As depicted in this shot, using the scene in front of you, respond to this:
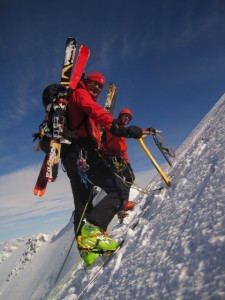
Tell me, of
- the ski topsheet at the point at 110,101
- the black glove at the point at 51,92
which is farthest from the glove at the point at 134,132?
the ski topsheet at the point at 110,101

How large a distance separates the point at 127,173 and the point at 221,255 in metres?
3.79

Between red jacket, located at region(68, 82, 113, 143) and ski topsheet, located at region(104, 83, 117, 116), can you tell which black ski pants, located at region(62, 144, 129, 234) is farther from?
ski topsheet, located at region(104, 83, 117, 116)

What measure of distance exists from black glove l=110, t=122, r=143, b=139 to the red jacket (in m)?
0.10

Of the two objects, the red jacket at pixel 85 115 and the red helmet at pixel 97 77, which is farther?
the red helmet at pixel 97 77

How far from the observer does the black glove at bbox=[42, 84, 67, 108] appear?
4867 mm

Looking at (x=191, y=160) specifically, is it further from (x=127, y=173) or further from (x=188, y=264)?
(x=188, y=264)

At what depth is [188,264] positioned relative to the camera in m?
2.23

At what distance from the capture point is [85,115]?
4543 millimetres

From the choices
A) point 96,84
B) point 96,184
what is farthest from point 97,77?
point 96,184

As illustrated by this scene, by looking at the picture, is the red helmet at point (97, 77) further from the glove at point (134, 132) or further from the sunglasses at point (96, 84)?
the glove at point (134, 132)

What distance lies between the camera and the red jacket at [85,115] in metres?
4.11

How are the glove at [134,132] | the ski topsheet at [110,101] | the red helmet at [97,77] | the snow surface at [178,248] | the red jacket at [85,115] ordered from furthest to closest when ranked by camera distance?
the ski topsheet at [110,101]
the red helmet at [97,77]
the glove at [134,132]
the red jacket at [85,115]
the snow surface at [178,248]

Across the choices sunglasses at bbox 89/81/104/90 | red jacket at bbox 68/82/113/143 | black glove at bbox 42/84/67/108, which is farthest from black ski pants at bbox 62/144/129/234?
sunglasses at bbox 89/81/104/90

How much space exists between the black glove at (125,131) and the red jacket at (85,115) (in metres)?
0.10
